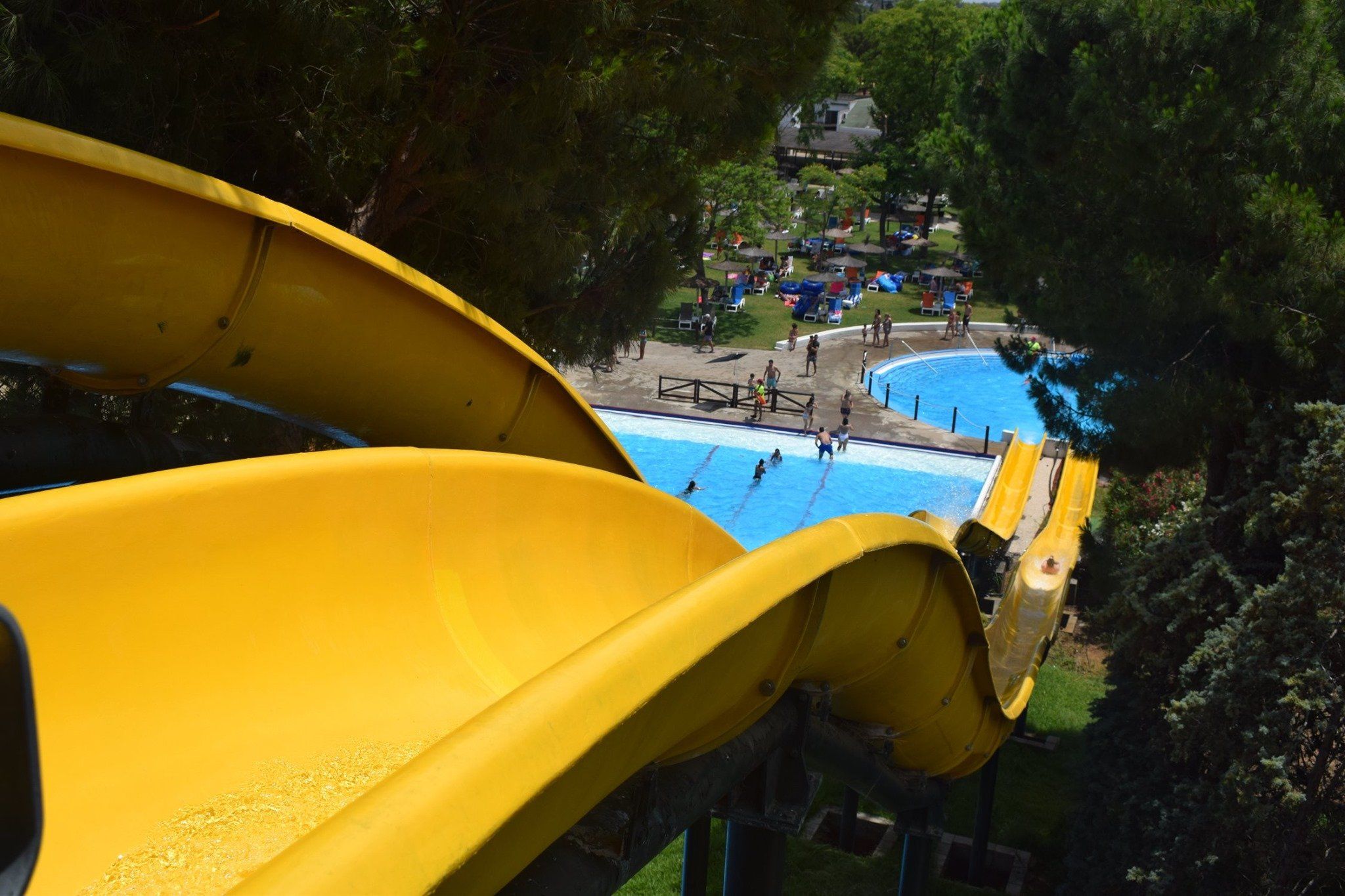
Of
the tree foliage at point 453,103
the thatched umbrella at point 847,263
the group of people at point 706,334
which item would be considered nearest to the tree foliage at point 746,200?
the thatched umbrella at point 847,263

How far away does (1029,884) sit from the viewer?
961 cm

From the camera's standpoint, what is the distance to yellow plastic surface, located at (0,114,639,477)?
3.60 meters

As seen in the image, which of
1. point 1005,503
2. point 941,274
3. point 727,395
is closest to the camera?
point 1005,503

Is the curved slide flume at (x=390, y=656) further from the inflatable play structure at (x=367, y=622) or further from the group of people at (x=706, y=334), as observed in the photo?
the group of people at (x=706, y=334)

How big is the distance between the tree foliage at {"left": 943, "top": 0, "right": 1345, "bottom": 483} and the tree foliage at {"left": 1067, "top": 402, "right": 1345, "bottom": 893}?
58 centimetres

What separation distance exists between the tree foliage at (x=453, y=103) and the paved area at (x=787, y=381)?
1302 centimetres

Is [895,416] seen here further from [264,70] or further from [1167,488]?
[264,70]

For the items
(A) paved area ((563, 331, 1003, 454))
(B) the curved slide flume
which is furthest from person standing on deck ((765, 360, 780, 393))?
(B) the curved slide flume

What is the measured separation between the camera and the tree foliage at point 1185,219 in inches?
314

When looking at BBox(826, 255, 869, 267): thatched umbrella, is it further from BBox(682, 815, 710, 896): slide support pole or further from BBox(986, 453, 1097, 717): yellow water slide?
BBox(682, 815, 710, 896): slide support pole

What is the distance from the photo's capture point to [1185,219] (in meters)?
8.66

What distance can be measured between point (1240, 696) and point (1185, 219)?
3.48 m

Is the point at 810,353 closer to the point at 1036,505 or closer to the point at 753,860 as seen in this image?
the point at 1036,505

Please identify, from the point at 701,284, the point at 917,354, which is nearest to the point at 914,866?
the point at 917,354
